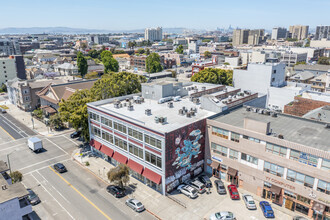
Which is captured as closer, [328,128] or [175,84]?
[328,128]

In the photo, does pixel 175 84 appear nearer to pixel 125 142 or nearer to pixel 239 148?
pixel 125 142

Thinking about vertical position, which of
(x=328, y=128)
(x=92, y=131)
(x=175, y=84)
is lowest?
(x=92, y=131)

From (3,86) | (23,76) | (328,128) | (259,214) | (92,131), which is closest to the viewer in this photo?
(259,214)

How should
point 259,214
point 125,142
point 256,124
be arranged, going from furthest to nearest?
point 125,142, point 256,124, point 259,214

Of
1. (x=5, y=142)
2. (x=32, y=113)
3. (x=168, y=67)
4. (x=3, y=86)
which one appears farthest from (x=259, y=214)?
(x=168, y=67)

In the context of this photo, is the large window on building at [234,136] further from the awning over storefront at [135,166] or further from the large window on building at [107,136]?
the large window on building at [107,136]

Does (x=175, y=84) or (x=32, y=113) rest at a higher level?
(x=175, y=84)
